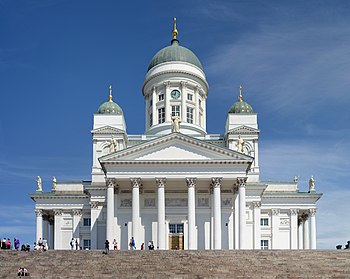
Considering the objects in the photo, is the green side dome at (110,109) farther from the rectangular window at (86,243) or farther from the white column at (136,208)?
the white column at (136,208)

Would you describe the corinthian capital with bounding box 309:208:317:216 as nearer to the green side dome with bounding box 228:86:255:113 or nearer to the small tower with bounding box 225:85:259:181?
the small tower with bounding box 225:85:259:181

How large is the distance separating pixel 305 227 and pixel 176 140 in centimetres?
2218

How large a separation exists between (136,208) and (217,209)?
23.0 feet

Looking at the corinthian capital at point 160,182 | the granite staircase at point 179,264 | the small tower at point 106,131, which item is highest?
the small tower at point 106,131

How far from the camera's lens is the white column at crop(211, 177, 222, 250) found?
51928 mm

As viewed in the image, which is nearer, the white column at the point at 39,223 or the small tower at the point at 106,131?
the white column at the point at 39,223

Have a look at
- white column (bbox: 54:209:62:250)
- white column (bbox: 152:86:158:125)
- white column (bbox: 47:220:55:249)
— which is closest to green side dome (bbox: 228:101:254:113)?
white column (bbox: 152:86:158:125)

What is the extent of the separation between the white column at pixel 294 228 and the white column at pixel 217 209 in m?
16.1

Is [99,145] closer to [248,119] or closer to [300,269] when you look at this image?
[248,119]

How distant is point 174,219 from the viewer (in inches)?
2195

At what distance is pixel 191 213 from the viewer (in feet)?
172

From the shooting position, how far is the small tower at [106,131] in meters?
67.1

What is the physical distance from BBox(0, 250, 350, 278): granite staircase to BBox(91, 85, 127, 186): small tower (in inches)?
1064

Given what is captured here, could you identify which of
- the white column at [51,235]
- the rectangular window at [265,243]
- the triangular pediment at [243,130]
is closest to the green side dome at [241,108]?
the triangular pediment at [243,130]
